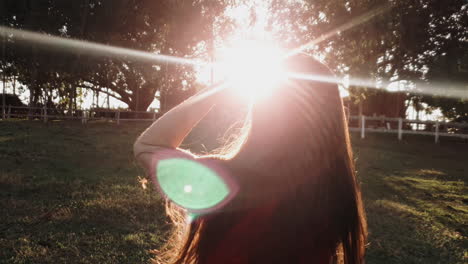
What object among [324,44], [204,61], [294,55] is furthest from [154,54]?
[294,55]

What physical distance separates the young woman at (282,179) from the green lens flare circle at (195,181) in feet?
0.09

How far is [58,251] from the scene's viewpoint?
4.12 m

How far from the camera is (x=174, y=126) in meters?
1.40

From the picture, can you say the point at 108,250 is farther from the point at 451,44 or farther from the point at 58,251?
the point at 451,44

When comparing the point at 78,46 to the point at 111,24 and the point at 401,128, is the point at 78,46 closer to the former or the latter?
the point at 111,24

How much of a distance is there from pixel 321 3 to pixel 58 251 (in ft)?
30.6

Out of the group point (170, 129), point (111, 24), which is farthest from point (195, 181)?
point (111, 24)

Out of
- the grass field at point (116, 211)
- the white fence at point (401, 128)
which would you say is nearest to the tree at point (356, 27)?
the grass field at point (116, 211)

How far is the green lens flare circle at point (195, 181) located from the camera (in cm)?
128

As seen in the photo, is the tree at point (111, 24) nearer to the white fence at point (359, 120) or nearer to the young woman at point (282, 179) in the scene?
the white fence at point (359, 120)

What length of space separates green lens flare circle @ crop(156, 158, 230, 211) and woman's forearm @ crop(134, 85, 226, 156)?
0.10 metres

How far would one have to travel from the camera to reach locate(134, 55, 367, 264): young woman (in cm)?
128

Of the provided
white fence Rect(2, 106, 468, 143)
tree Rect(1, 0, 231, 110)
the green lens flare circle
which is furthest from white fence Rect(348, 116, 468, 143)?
the green lens flare circle

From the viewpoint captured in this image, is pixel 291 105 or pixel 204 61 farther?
pixel 204 61
